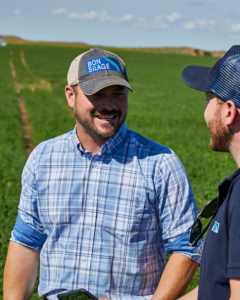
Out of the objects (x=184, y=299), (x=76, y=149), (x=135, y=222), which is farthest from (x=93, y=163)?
(x=184, y=299)

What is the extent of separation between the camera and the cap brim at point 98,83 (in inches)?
83.1

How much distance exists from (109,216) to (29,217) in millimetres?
514

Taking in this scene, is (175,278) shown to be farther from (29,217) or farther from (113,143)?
(29,217)

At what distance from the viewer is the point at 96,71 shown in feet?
7.18

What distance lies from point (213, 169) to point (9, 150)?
5.05m

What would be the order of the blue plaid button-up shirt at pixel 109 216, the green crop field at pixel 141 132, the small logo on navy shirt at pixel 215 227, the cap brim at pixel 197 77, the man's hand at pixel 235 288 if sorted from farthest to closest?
the green crop field at pixel 141 132 → the blue plaid button-up shirt at pixel 109 216 → the cap brim at pixel 197 77 → the small logo on navy shirt at pixel 215 227 → the man's hand at pixel 235 288

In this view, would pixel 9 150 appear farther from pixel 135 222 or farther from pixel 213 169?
pixel 135 222

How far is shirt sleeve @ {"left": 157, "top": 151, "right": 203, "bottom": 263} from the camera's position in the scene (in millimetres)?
2053

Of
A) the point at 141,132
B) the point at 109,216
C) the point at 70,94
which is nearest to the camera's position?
the point at 109,216

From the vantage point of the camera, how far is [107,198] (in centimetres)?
214

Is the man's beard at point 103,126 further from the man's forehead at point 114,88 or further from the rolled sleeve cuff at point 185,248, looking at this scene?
the rolled sleeve cuff at point 185,248

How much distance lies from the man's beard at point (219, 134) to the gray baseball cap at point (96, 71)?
74 cm

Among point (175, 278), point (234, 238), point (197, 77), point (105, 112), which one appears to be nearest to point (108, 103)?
point (105, 112)

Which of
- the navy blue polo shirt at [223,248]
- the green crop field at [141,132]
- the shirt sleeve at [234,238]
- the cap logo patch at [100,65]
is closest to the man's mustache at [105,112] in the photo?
the cap logo patch at [100,65]
